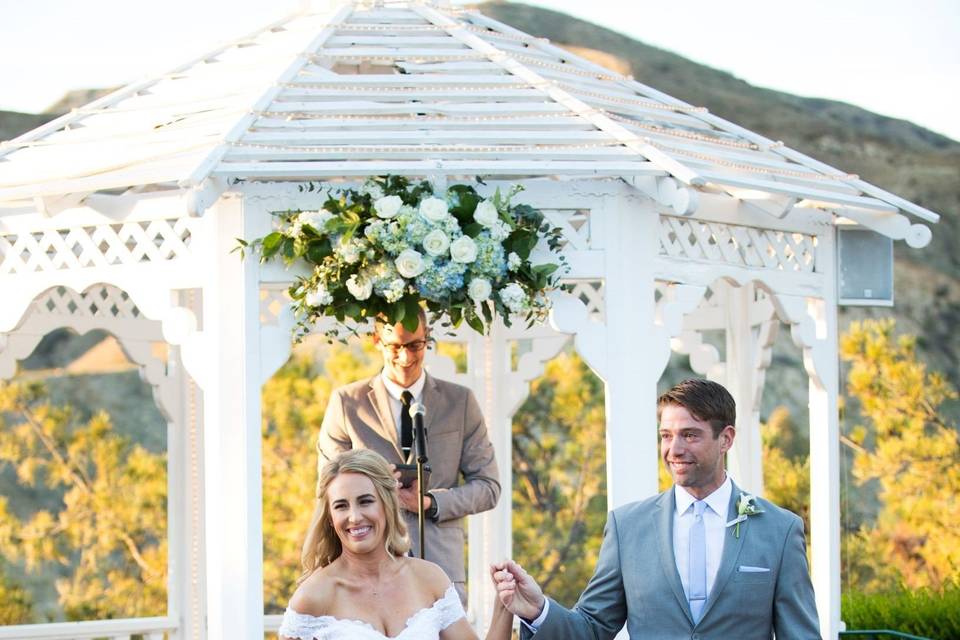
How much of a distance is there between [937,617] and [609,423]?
4175mm

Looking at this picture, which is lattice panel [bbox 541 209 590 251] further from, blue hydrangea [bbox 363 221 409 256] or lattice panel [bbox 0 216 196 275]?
lattice panel [bbox 0 216 196 275]

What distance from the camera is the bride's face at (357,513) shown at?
5.58 metres

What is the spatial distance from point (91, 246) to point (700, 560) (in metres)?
3.83

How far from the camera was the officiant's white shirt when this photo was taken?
5.32 meters

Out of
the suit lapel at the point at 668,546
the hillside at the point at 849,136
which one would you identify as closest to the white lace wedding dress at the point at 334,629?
the suit lapel at the point at 668,546

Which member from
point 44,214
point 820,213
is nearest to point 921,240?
point 820,213

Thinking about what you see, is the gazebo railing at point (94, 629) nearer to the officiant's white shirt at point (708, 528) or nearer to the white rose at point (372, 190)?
the white rose at point (372, 190)

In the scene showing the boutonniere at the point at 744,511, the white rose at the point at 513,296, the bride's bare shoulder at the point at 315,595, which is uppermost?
the white rose at the point at 513,296

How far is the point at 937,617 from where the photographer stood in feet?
35.2

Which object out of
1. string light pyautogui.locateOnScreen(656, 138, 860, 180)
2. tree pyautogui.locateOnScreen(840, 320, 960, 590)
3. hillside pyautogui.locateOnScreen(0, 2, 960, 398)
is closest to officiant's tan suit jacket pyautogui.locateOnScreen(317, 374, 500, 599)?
string light pyautogui.locateOnScreen(656, 138, 860, 180)

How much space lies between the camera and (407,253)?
23.3 ft

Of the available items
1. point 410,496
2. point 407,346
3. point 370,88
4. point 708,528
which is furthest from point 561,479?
point 708,528

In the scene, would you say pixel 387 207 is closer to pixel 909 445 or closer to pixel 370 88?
pixel 370 88

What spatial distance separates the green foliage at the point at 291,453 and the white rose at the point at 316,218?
860 centimetres
